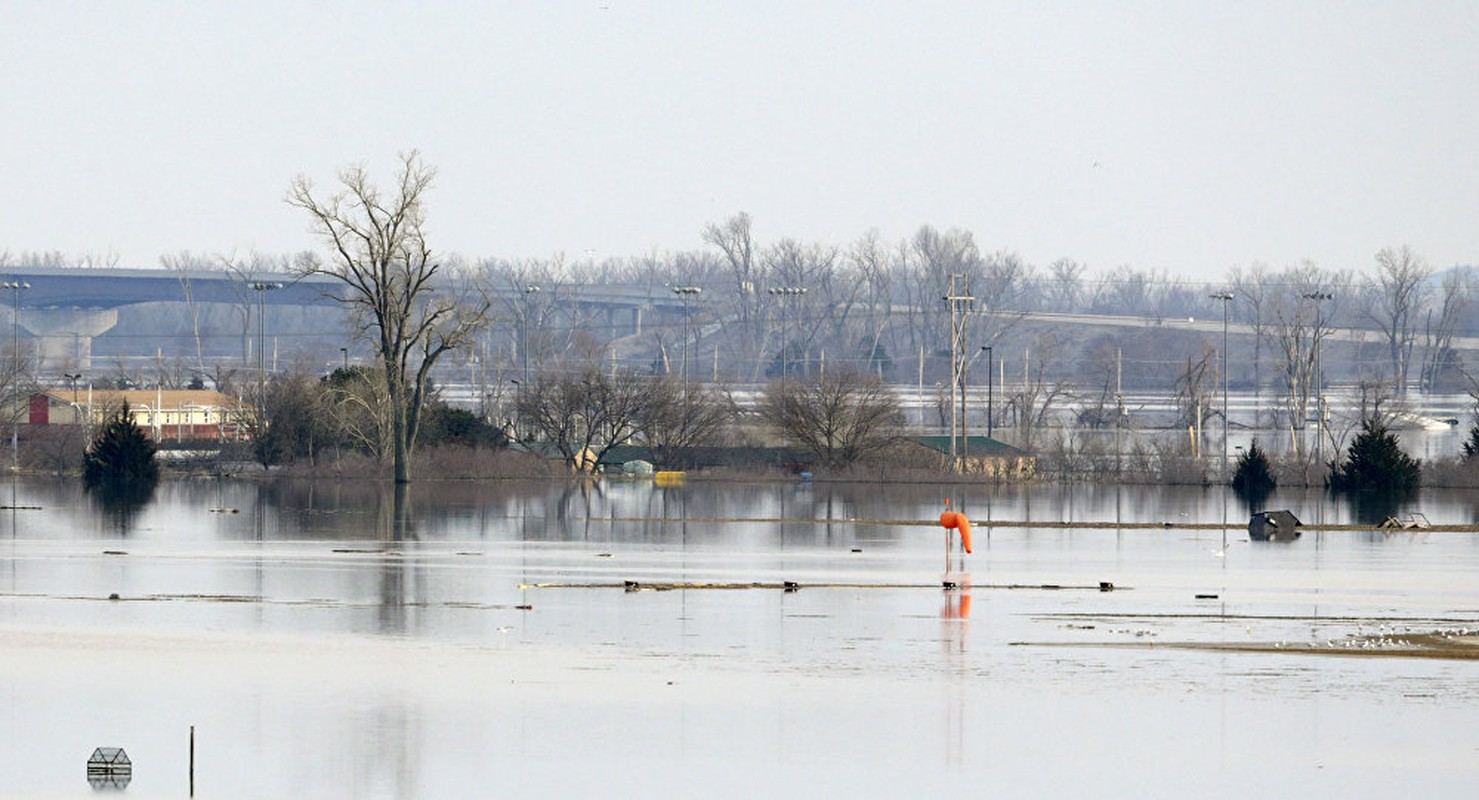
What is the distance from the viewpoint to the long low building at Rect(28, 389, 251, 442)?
295 ft

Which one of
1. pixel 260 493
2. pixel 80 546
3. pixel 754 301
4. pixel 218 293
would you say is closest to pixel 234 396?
pixel 260 493

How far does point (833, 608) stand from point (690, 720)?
8.94 meters

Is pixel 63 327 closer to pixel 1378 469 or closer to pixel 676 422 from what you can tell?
pixel 676 422

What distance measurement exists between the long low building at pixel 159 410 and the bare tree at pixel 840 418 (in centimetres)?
2281

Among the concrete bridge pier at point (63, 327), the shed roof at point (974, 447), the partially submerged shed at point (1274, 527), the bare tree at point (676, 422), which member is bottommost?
the partially submerged shed at point (1274, 527)

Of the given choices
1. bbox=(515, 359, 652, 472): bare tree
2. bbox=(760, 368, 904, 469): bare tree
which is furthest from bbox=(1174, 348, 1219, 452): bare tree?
bbox=(515, 359, 652, 472): bare tree

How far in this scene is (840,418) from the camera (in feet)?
258

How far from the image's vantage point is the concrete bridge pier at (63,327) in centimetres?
18441

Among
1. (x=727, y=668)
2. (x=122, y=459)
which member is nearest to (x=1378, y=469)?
(x=122, y=459)

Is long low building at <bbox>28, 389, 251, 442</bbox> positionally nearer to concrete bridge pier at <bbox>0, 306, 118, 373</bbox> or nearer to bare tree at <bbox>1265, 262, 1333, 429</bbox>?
bare tree at <bbox>1265, 262, 1333, 429</bbox>

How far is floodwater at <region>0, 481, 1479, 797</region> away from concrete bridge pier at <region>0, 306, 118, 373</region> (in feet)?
499

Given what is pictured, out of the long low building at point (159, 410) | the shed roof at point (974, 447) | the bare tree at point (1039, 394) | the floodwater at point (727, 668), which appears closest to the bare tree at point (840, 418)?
the shed roof at point (974, 447)

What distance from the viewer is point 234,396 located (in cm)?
8775

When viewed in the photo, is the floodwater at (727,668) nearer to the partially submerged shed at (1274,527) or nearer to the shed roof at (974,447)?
the partially submerged shed at (1274,527)
